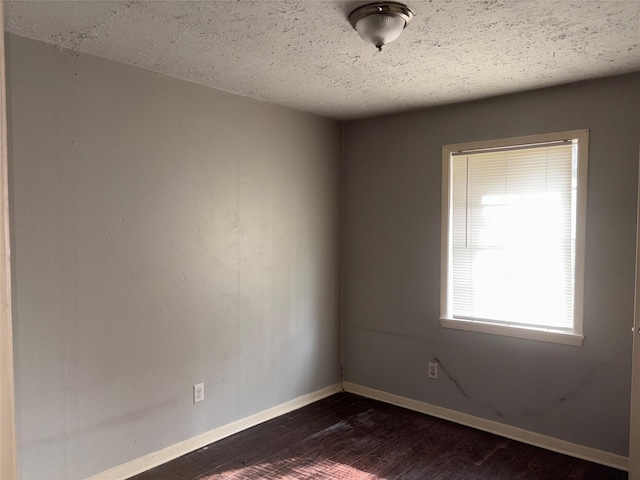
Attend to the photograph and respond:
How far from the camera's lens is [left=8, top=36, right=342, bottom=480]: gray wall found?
233 cm

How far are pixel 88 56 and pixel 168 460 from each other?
236 centimetres

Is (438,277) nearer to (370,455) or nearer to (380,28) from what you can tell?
(370,455)

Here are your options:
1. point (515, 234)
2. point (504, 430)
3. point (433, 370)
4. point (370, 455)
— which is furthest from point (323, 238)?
point (504, 430)

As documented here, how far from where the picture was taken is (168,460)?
9.39 feet

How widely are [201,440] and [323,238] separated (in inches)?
70.5

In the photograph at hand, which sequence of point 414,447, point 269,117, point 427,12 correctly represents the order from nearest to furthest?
1. point 427,12
2. point 414,447
3. point 269,117

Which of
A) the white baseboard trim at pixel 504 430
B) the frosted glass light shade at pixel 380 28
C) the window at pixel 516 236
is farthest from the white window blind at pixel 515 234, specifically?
the frosted glass light shade at pixel 380 28

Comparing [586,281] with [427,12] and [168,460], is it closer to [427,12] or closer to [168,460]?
[427,12]

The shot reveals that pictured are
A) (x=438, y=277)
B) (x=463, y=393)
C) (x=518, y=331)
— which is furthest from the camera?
(x=438, y=277)

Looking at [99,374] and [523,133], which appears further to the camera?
[523,133]

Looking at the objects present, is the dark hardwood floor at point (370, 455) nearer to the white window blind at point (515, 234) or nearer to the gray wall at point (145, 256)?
the gray wall at point (145, 256)

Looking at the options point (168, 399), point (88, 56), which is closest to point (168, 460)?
point (168, 399)

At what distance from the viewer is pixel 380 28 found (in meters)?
2.01

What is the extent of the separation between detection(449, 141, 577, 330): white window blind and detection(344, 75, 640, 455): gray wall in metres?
0.13
